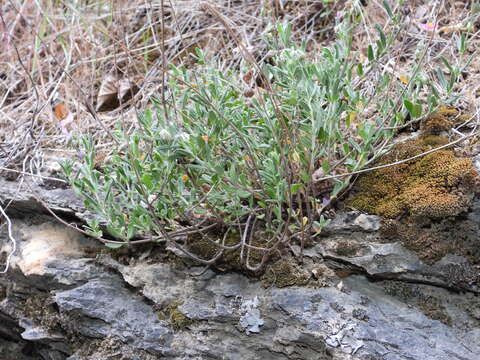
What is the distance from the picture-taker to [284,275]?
240cm

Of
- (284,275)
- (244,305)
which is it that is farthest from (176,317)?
(284,275)

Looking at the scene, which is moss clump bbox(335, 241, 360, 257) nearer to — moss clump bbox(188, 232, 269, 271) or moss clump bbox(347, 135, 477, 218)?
moss clump bbox(347, 135, 477, 218)

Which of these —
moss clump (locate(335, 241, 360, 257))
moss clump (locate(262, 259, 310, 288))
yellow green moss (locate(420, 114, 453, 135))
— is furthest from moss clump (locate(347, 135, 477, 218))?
moss clump (locate(262, 259, 310, 288))

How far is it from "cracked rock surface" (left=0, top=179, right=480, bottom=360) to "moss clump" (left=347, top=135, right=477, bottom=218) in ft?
0.28

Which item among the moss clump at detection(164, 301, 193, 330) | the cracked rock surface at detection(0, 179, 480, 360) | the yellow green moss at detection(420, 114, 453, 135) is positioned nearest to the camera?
the cracked rock surface at detection(0, 179, 480, 360)

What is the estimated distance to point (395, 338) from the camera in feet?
6.88

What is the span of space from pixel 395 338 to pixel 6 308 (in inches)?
82.7

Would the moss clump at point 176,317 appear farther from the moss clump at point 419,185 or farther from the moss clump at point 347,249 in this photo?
the moss clump at point 419,185

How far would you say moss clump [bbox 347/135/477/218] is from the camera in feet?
7.47

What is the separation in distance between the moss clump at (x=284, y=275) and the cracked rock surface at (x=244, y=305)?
0.08ft

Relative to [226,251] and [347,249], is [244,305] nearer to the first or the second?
[226,251]

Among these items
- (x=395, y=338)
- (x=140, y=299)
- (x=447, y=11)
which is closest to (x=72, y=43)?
(x=140, y=299)

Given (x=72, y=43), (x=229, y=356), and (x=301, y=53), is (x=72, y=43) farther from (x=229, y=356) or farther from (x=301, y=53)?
(x=229, y=356)

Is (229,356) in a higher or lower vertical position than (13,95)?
lower
